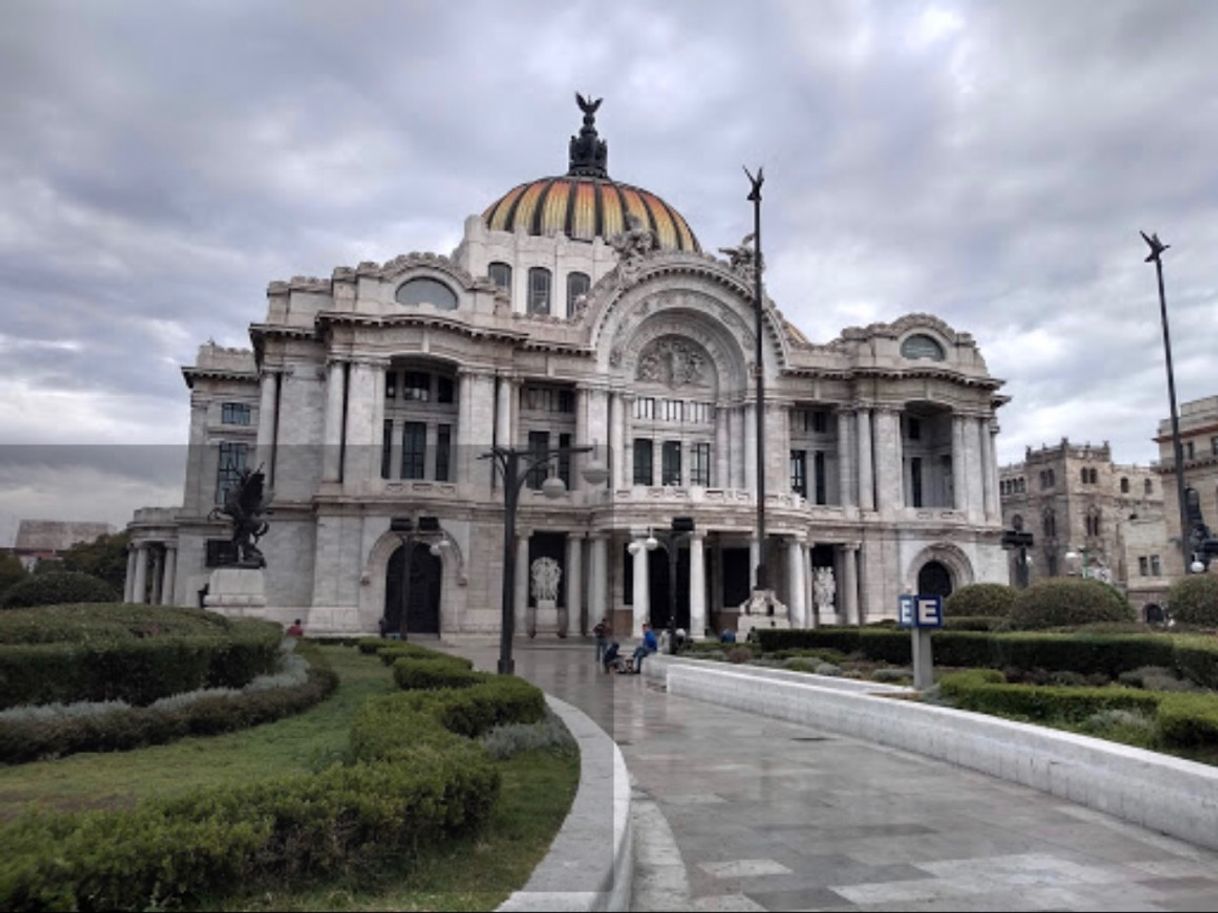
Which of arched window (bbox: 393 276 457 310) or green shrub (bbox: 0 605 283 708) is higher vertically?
arched window (bbox: 393 276 457 310)

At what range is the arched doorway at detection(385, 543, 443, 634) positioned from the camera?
4381 cm

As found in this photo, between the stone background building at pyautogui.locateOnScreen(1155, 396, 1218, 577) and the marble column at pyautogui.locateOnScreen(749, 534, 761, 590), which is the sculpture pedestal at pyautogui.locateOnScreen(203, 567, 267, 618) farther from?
the stone background building at pyautogui.locateOnScreen(1155, 396, 1218, 577)

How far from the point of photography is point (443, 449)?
47031 millimetres

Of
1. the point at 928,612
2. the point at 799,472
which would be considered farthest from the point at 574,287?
the point at 928,612

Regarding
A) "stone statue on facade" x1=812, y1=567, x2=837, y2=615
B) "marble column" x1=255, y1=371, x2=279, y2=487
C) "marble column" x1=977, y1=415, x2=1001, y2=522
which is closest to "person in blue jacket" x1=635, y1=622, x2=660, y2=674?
"marble column" x1=255, y1=371, x2=279, y2=487

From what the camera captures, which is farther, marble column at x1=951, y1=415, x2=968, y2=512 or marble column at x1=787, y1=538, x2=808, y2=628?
marble column at x1=951, y1=415, x2=968, y2=512

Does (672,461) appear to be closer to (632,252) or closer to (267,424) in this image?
(632,252)

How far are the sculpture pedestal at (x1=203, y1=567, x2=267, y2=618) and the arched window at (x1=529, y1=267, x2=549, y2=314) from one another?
31411 millimetres

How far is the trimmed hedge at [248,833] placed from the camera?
4848mm

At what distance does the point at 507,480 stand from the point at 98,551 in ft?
254

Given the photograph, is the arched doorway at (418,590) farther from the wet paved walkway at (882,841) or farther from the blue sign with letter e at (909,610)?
the wet paved walkway at (882,841)

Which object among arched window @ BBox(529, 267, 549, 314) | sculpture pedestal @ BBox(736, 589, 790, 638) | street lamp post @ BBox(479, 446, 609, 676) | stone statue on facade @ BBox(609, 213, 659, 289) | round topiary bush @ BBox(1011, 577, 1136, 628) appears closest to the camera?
street lamp post @ BBox(479, 446, 609, 676)

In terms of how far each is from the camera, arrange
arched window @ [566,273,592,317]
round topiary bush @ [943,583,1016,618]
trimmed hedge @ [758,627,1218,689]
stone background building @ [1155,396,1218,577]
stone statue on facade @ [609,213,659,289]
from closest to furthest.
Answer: trimmed hedge @ [758,627,1218,689], round topiary bush @ [943,583,1016,618], stone statue on facade @ [609,213,659,289], arched window @ [566,273,592,317], stone background building @ [1155,396,1218,577]

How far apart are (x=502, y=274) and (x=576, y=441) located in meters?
14.5
